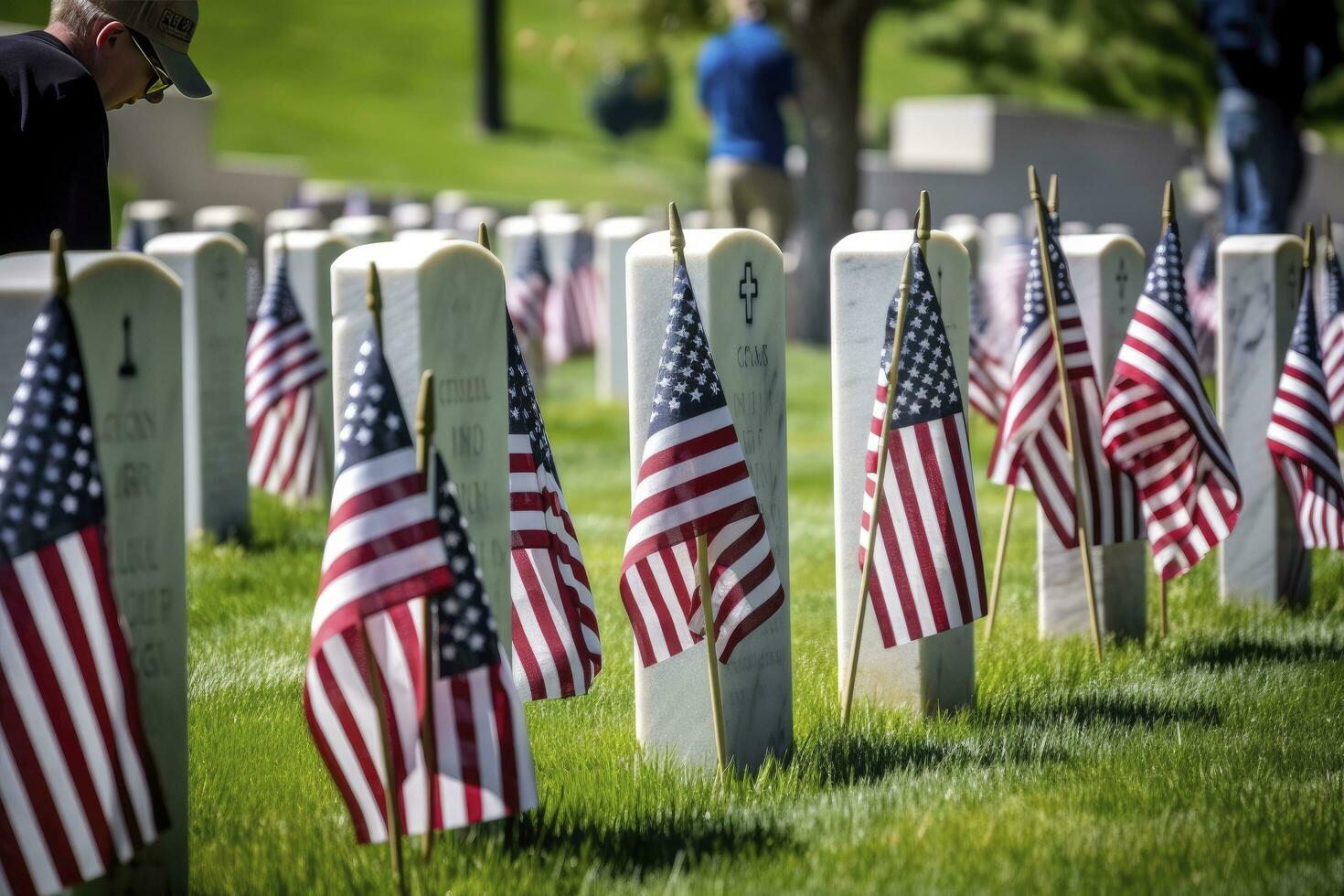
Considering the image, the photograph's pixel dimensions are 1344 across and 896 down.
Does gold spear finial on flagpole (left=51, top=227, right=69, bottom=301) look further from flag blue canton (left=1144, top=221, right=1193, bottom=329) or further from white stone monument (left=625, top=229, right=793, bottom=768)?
flag blue canton (left=1144, top=221, right=1193, bottom=329)

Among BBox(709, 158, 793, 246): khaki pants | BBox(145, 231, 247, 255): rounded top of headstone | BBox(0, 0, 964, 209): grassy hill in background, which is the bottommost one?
BBox(145, 231, 247, 255): rounded top of headstone

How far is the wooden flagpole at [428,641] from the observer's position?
12.8 feet

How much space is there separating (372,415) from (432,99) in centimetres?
3937

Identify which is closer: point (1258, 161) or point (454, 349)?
point (454, 349)

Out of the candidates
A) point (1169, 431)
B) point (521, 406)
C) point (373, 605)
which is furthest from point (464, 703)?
point (1169, 431)

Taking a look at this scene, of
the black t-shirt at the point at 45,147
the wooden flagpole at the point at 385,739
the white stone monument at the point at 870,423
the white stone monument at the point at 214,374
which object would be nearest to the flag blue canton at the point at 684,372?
the white stone monument at the point at 870,423

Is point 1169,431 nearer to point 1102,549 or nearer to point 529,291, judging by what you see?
point 1102,549

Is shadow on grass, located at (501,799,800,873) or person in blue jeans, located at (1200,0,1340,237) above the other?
person in blue jeans, located at (1200,0,1340,237)

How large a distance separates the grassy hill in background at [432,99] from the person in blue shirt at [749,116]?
9995 mm

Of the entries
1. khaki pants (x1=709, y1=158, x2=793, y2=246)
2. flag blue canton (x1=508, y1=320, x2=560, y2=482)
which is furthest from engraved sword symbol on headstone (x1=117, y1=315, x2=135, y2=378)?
khaki pants (x1=709, y1=158, x2=793, y2=246)

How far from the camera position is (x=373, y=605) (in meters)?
3.85

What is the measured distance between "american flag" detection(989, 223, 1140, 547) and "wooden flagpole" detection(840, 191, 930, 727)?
96 centimetres

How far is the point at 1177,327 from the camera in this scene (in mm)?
6281

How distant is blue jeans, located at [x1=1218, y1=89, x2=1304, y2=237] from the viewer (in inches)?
530
